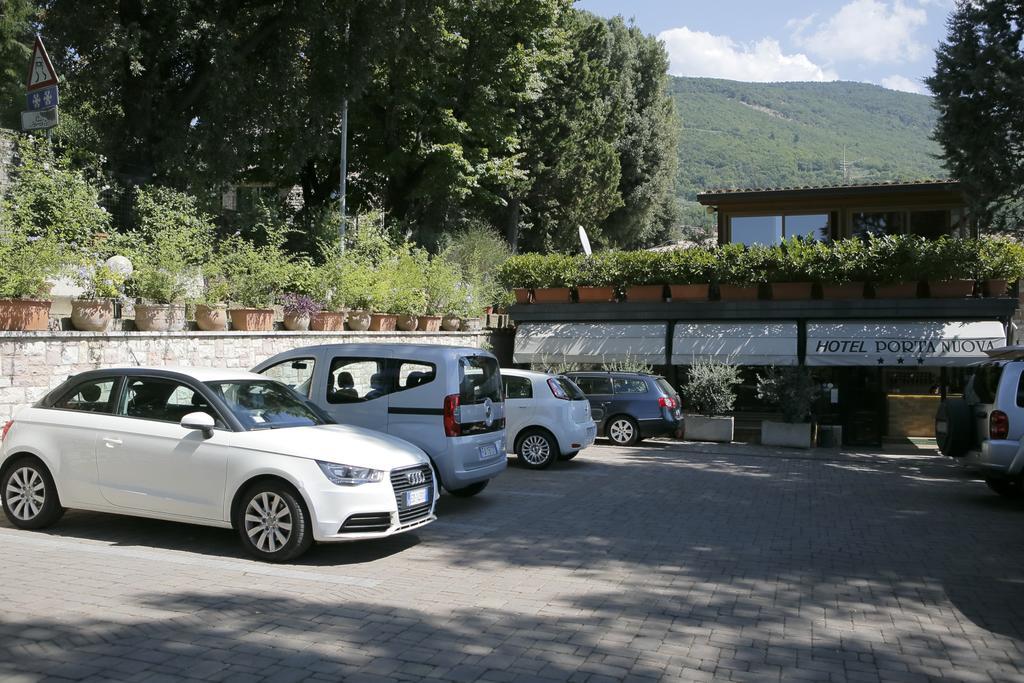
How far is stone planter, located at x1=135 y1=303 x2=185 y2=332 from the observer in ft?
41.8

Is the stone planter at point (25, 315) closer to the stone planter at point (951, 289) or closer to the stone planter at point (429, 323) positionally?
the stone planter at point (429, 323)

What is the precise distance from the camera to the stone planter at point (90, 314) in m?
11.5

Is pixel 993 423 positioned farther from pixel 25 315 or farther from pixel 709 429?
pixel 25 315

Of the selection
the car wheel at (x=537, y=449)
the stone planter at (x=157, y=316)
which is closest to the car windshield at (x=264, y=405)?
the stone planter at (x=157, y=316)

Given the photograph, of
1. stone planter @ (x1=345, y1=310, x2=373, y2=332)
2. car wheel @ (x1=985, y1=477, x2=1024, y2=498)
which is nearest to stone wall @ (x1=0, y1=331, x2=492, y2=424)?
stone planter @ (x1=345, y1=310, x2=373, y2=332)

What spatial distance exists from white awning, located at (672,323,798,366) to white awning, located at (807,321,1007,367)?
1.90 ft

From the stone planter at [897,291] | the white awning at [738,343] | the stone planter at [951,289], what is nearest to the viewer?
the stone planter at [951,289]

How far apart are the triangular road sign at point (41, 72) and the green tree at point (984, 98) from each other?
1595cm

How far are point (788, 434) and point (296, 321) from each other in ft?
36.0

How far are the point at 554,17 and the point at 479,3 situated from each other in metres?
4.22

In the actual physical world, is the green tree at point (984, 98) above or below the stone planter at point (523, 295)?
above

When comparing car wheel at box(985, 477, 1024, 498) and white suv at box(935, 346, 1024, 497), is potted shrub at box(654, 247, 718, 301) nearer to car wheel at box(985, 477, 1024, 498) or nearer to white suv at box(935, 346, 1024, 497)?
white suv at box(935, 346, 1024, 497)

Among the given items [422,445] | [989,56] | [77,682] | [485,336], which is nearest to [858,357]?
[989,56]

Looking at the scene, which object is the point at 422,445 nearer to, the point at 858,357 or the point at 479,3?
the point at 858,357
